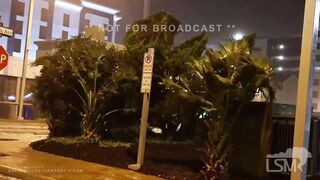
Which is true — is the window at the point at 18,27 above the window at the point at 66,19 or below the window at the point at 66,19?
below

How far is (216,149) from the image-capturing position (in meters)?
9.84

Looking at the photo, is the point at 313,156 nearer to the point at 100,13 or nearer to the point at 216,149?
the point at 216,149

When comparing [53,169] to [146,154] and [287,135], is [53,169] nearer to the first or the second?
[146,154]

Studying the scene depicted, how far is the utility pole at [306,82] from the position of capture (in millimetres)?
8016

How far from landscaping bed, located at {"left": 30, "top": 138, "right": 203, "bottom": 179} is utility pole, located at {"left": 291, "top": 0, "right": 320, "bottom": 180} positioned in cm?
265

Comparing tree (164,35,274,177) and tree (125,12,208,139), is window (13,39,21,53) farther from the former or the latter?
tree (164,35,274,177)

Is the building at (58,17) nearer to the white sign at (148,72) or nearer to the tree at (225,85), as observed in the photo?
the white sign at (148,72)

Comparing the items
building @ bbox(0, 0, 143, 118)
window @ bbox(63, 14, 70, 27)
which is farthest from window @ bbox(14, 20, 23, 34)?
window @ bbox(63, 14, 70, 27)

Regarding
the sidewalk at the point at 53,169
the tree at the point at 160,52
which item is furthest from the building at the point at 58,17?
the sidewalk at the point at 53,169

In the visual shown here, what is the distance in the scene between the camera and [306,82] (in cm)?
807

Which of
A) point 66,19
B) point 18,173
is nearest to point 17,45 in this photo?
point 66,19

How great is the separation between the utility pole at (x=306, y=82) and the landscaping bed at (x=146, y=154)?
2651 mm

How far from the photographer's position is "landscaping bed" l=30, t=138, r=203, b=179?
1078 centimetres

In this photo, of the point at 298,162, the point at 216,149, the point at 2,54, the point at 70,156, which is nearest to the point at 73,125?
the point at 70,156
